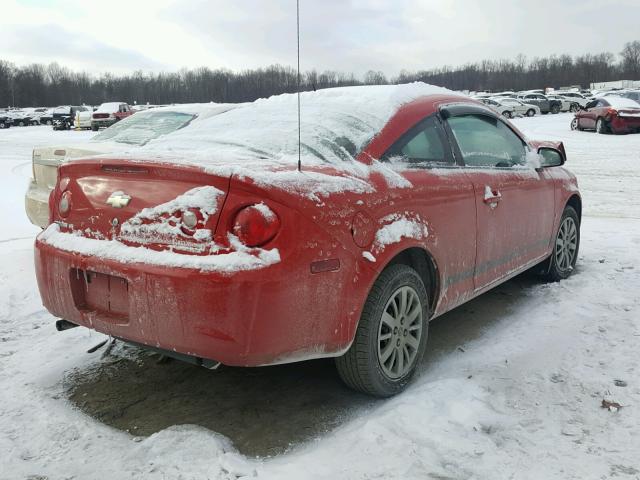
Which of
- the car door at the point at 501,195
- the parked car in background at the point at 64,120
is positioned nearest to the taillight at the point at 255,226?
the car door at the point at 501,195

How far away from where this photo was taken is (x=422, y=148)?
3422 millimetres

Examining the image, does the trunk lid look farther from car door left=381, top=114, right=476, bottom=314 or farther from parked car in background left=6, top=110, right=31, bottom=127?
parked car in background left=6, top=110, right=31, bottom=127

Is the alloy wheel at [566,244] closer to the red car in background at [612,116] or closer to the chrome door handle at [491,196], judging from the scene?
the chrome door handle at [491,196]

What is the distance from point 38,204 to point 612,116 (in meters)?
20.9

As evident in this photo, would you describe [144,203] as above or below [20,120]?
below

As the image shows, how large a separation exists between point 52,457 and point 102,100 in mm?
111764

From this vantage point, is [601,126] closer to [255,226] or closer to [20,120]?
[255,226]

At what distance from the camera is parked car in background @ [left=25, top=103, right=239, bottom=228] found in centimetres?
571

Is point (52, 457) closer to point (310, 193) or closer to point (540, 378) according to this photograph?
point (310, 193)

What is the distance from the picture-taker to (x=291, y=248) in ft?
8.16

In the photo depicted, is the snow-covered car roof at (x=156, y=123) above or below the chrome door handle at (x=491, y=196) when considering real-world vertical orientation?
above

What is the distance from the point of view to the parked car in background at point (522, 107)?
40844mm

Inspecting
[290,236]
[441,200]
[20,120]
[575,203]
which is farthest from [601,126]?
[20,120]

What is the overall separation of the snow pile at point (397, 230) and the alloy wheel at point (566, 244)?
239 cm
